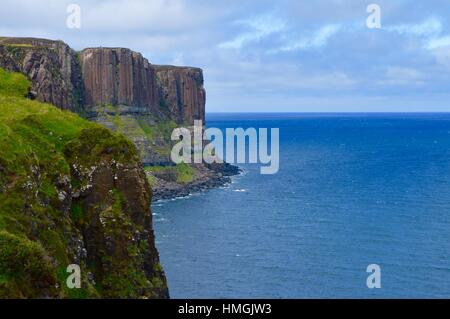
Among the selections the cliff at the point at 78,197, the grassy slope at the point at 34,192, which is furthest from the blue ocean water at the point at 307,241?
the grassy slope at the point at 34,192

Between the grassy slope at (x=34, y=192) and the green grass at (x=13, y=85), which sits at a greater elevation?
the green grass at (x=13, y=85)

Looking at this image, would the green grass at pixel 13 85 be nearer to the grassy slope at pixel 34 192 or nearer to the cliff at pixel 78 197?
the cliff at pixel 78 197

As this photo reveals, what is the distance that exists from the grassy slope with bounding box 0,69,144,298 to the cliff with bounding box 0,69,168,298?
2.4 inches

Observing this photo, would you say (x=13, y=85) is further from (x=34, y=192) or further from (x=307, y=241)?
(x=307, y=241)

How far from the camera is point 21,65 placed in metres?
186

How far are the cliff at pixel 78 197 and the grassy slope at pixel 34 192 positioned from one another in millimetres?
61

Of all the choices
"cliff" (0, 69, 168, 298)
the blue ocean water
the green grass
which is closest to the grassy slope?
"cliff" (0, 69, 168, 298)

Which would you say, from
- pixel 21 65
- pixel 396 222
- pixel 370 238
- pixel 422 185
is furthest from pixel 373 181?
pixel 21 65

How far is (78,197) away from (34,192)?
6107mm

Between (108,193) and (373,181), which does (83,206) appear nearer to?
(108,193)

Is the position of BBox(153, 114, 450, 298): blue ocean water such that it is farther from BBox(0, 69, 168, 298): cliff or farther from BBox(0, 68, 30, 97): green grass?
BBox(0, 69, 168, 298): cliff

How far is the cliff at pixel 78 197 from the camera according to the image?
102 feet

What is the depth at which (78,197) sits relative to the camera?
37906mm

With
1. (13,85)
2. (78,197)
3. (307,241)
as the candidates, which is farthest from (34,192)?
(307,241)
